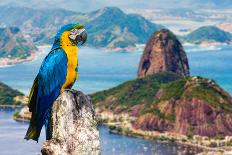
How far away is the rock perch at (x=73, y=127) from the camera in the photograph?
11344mm

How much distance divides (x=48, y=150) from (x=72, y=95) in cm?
117

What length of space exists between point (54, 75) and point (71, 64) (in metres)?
0.40

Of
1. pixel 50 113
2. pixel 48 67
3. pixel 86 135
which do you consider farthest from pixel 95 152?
pixel 48 67

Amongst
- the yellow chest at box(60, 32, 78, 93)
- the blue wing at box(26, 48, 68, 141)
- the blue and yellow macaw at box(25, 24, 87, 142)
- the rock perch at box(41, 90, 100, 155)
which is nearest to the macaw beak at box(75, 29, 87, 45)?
the blue and yellow macaw at box(25, 24, 87, 142)

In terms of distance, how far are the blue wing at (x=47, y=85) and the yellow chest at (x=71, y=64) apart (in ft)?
0.21

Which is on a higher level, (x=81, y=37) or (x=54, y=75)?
(x=81, y=37)

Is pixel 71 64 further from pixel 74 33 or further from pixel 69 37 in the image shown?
pixel 74 33

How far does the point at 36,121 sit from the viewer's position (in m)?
11.9

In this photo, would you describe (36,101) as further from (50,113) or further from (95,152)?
(95,152)

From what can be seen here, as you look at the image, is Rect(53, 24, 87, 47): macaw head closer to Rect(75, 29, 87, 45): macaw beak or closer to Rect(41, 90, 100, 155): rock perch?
Rect(75, 29, 87, 45): macaw beak

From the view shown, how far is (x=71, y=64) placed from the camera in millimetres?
12461

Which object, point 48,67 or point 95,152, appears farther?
point 48,67

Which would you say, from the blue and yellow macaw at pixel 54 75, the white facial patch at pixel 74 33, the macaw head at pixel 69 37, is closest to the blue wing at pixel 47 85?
the blue and yellow macaw at pixel 54 75

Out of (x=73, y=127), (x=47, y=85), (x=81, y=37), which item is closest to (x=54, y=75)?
(x=47, y=85)
